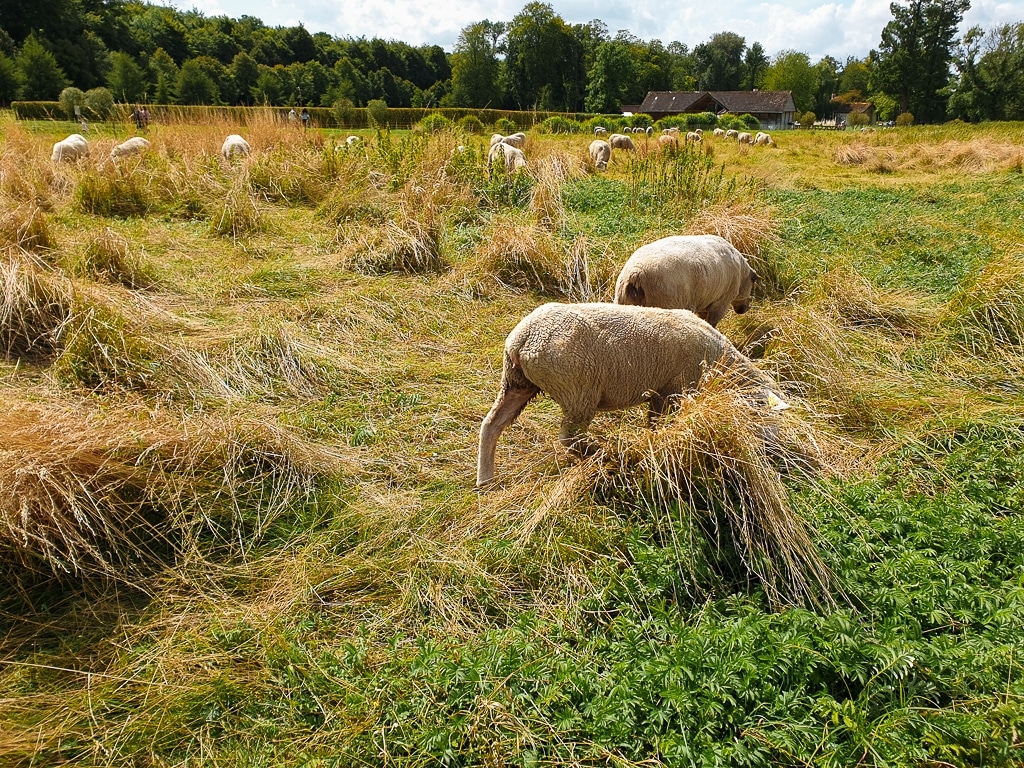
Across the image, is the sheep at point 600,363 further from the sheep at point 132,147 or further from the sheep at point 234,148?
the sheep at point 132,147

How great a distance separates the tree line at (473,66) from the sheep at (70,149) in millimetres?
10384

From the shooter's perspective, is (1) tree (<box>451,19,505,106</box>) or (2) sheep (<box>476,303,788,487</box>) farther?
(1) tree (<box>451,19,505,106</box>)

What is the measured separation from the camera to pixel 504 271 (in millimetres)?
7246

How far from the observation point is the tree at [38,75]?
1294 inches

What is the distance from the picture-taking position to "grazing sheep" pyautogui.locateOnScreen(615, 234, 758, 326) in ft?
16.5

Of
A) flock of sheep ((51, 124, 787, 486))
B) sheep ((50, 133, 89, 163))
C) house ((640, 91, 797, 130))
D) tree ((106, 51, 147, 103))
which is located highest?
house ((640, 91, 797, 130))

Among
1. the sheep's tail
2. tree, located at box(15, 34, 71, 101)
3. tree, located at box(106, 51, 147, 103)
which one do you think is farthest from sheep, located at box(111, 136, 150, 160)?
tree, located at box(15, 34, 71, 101)

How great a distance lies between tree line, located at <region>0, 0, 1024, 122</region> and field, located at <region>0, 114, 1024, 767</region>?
1167 cm

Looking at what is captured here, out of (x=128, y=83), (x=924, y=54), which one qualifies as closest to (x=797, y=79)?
(x=924, y=54)

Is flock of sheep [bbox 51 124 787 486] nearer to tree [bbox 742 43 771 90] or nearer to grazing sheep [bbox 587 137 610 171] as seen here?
grazing sheep [bbox 587 137 610 171]

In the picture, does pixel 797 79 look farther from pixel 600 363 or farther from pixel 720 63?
pixel 600 363

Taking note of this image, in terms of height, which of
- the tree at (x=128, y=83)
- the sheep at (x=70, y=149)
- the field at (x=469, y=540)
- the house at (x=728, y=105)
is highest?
the house at (x=728, y=105)

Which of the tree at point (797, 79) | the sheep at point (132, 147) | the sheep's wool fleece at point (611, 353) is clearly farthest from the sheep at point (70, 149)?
the tree at point (797, 79)

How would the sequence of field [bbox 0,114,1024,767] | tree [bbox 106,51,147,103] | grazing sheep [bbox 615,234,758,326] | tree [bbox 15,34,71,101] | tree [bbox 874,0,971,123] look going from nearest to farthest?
field [bbox 0,114,1024,767] < grazing sheep [bbox 615,234,758,326] < tree [bbox 106,51,147,103] < tree [bbox 15,34,71,101] < tree [bbox 874,0,971,123]
